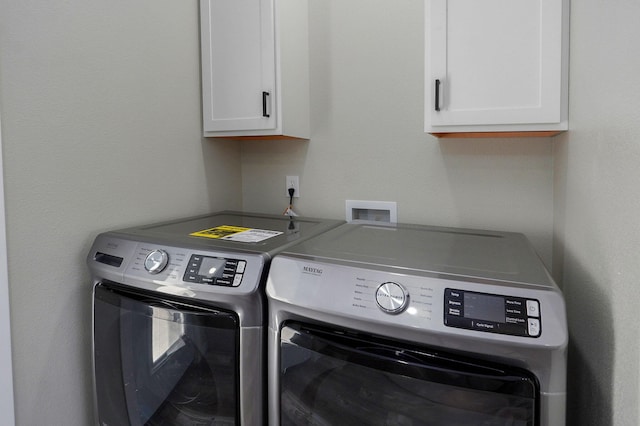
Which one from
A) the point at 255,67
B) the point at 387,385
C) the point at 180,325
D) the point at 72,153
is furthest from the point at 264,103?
the point at 387,385

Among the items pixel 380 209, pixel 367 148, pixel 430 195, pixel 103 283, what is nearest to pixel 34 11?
pixel 103 283

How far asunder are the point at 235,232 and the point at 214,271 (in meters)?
0.31

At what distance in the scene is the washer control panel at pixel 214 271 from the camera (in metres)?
1.01

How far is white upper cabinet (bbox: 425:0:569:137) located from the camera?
3.89 feet

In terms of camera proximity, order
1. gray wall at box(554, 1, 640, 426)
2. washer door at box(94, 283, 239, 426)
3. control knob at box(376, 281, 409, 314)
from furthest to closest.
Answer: washer door at box(94, 283, 239, 426)
control knob at box(376, 281, 409, 314)
gray wall at box(554, 1, 640, 426)

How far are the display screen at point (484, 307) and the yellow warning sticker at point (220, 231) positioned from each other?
Result: 784 mm

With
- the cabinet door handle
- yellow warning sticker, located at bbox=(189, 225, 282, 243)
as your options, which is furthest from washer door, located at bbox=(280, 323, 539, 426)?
the cabinet door handle

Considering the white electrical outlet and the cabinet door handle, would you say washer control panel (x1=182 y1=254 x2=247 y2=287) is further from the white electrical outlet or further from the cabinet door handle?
the white electrical outlet

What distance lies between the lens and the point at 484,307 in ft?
2.49

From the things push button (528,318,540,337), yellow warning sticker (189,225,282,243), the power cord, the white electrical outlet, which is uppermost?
the white electrical outlet

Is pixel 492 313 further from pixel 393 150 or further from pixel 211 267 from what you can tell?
pixel 393 150

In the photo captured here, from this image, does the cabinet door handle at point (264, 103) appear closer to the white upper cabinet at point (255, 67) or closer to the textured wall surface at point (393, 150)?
the white upper cabinet at point (255, 67)

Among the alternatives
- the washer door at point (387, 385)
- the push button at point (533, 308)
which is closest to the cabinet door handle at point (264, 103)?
the washer door at point (387, 385)

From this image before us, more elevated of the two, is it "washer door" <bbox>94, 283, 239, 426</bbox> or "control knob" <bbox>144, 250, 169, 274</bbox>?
"control knob" <bbox>144, 250, 169, 274</bbox>
